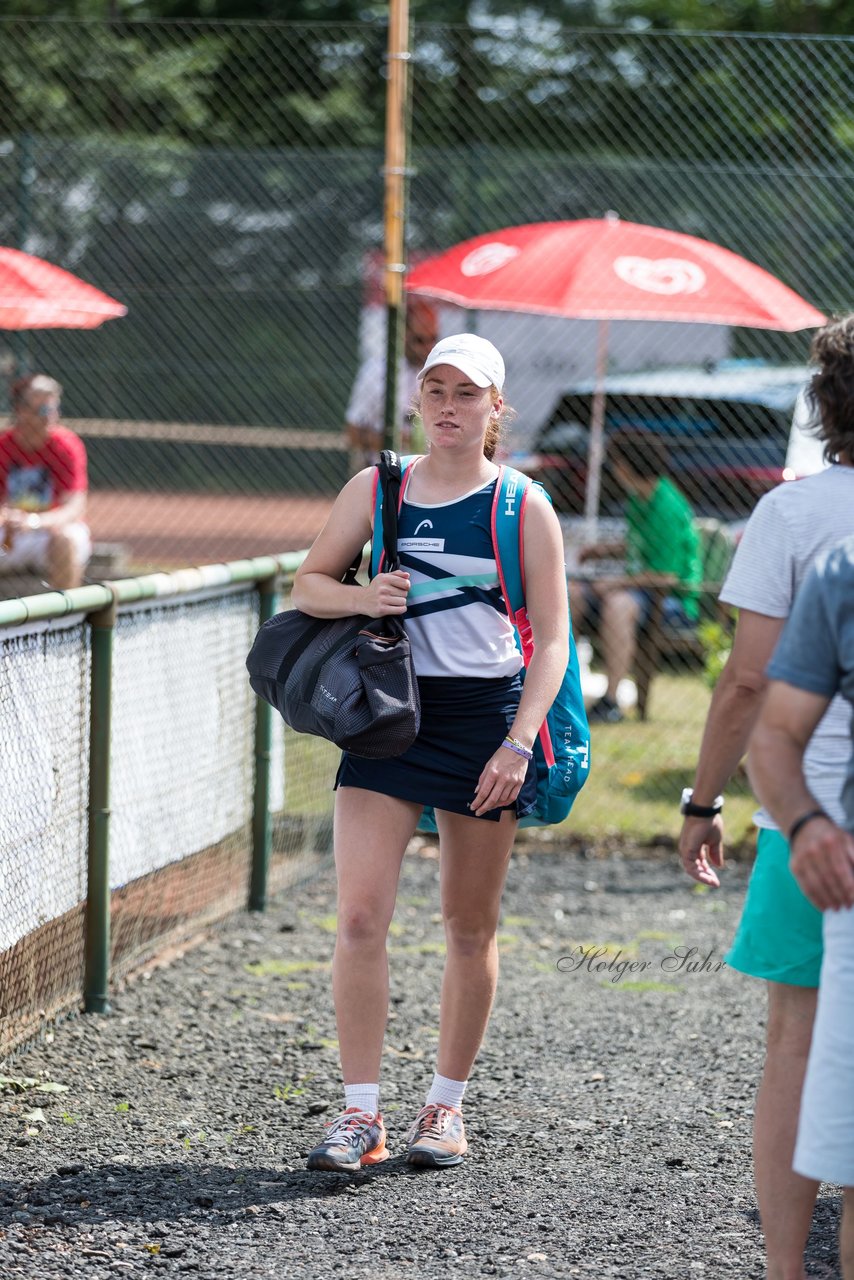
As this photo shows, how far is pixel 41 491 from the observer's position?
8055 mm

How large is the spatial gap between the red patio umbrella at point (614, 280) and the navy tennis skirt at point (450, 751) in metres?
3.65

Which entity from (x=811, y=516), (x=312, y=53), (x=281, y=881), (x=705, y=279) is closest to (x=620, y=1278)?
(x=811, y=516)

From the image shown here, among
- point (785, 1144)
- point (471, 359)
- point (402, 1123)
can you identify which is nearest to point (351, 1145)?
point (402, 1123)

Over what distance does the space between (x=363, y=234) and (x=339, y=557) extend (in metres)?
11.0

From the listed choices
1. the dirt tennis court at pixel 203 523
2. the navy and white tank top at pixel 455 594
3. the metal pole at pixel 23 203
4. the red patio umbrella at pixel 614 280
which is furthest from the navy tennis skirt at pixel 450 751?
the dirt tennis court at pixel 203 523

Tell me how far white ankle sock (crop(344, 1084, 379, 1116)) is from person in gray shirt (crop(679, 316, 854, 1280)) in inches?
42.2

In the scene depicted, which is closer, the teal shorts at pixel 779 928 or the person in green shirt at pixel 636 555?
the teal shorts at pixel 779 928

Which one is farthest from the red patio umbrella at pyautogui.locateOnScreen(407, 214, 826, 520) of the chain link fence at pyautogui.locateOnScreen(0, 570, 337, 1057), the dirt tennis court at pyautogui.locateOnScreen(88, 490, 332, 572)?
the dirt tennis court at pyautogui.locateOnScreen(88, 490, 332, 572)

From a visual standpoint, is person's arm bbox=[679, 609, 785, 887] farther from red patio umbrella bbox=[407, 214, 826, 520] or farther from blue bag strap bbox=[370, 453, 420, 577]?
red patio umbrella bbox=[407, 214, 826, 520]

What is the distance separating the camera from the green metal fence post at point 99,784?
443 cm

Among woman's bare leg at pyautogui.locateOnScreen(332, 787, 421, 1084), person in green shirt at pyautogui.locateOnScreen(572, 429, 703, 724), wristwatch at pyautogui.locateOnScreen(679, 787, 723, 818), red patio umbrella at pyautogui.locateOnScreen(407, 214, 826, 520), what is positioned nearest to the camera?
wristwatch at pyautogui.locateOnScreen(679, 787, 723, 818)

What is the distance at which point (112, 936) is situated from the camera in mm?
4695

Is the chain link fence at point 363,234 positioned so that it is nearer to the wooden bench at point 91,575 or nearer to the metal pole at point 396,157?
the wooden bench at point 91,575

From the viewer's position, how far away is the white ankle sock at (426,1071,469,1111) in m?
3.63
